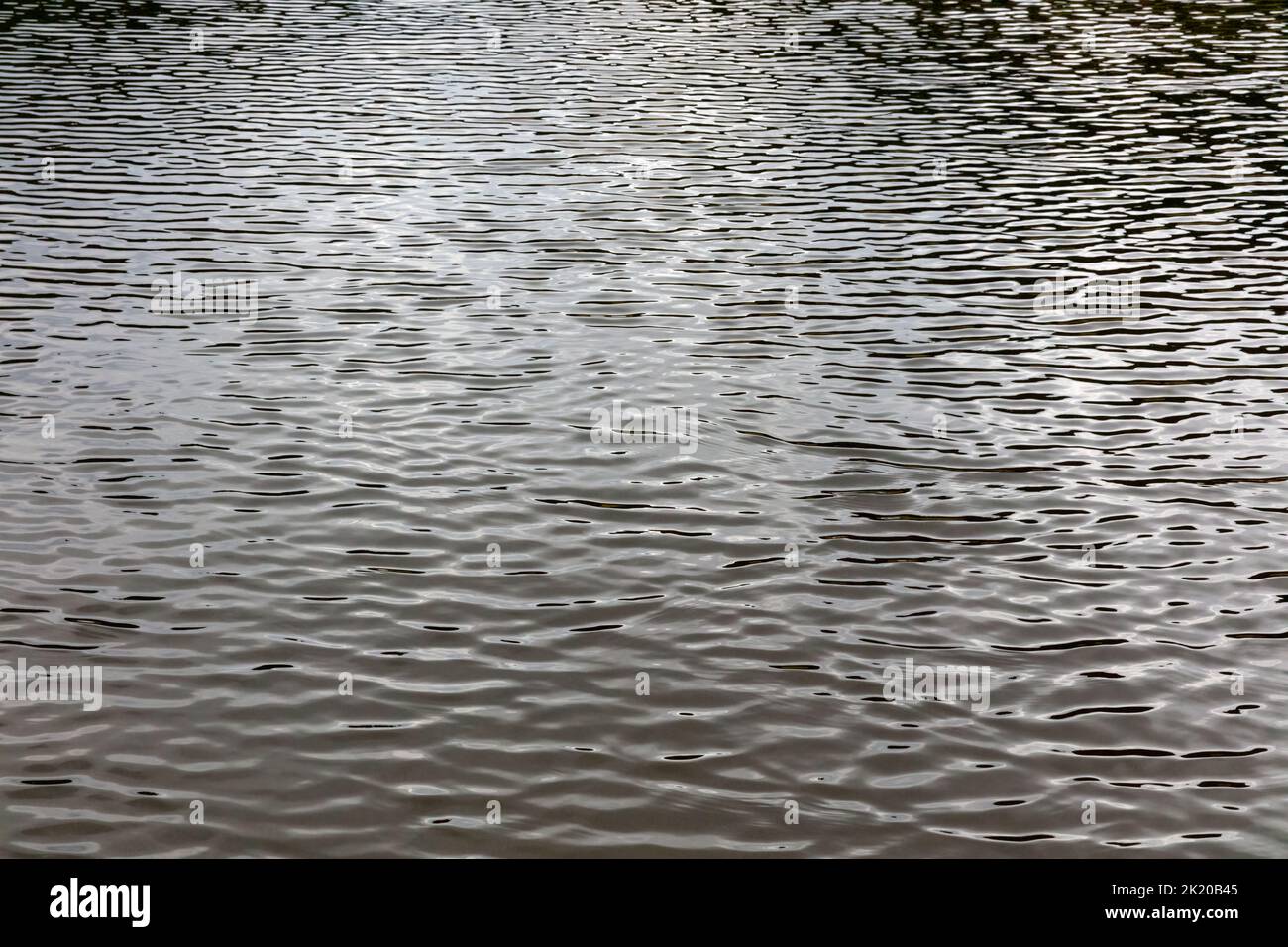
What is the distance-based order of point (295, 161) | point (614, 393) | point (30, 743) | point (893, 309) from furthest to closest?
point (295, 161) → point (893, 309) → point (614, 393) → point (30, 743)

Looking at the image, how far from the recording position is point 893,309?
23953mm

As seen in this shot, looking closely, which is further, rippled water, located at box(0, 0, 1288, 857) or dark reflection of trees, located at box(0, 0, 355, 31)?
dark reflection of trees, located at box(0, 0, 355, 31)

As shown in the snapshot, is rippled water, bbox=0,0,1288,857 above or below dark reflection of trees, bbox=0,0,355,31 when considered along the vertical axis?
below

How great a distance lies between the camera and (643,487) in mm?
17375

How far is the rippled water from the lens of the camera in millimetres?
11867

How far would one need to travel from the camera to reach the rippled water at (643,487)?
11867mm

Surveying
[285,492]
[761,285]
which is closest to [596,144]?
[761,285]

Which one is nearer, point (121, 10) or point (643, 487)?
point (643, 487)

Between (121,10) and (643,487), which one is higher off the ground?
(121,10)

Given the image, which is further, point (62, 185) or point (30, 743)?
point (62, 185)

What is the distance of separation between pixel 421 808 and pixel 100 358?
1225 cm

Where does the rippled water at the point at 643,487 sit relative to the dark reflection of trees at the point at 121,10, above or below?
below

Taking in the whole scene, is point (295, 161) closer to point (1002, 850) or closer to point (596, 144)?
point (596, 144)

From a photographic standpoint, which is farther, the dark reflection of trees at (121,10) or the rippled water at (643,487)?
the dark reflection of trees at (121,10)
